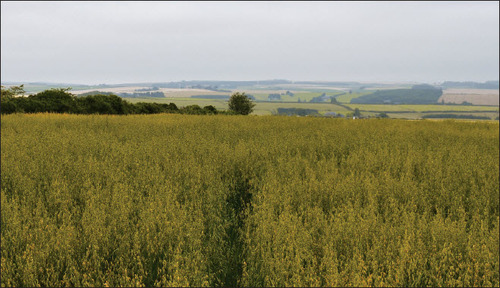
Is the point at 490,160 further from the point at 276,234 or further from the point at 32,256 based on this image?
the point at 32,256

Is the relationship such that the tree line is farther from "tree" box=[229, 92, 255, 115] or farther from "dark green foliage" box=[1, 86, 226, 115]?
"tree" box=[229, 92, 255, 115]

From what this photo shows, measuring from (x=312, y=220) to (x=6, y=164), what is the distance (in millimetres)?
5725

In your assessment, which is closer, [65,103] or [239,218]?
[239,218]

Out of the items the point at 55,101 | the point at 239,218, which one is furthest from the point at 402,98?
the point at 239,218

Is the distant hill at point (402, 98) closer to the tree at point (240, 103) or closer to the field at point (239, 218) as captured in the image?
the tree at point (240, 103)

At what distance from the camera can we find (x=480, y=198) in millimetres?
4461

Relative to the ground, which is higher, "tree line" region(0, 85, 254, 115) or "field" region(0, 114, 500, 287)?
"tree line" region(0, 85, 254, 115)

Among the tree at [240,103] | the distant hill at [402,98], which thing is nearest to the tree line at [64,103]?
the tree at [240,103]

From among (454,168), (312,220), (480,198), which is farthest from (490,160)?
(312,220)

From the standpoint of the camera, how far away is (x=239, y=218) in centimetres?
459

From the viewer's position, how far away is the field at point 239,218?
8.61 feet

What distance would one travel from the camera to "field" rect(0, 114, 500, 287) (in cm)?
262

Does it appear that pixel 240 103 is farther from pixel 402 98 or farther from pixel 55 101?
pixel 402 98

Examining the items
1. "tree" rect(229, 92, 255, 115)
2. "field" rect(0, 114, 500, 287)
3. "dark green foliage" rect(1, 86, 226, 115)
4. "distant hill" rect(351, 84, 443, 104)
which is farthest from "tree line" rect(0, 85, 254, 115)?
"distant hill" rect(351, 84, 443, 104)
